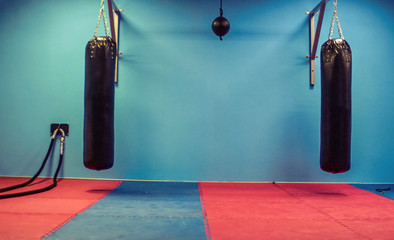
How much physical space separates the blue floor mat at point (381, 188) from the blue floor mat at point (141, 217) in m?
2.19

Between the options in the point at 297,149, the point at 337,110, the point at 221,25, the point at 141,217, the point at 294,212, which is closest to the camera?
the point at 141,217

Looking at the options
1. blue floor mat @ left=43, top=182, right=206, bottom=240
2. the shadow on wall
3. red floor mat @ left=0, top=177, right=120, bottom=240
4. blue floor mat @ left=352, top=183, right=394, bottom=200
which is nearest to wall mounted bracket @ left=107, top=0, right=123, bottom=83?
red floor mat @ left=0, top=177, right=120, bottom=240

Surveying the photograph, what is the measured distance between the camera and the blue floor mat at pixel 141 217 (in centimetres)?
194

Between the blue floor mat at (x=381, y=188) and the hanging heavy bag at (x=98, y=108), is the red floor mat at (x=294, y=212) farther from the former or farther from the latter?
the hanging heavy bag at (x=98, y=108)

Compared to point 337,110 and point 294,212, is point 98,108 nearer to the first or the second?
point 294,212

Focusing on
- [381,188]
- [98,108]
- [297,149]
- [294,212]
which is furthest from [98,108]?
[381,188]

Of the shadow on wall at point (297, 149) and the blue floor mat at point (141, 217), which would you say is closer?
the blue floor mat at point (141, 217)

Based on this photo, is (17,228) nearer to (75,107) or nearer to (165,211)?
(165,211)

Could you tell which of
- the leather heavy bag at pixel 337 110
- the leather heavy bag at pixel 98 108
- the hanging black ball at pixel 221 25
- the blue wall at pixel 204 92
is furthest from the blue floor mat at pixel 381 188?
the leather heavy bag at pixel 98 108

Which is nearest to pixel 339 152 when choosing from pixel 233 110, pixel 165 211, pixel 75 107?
pixel 233 110

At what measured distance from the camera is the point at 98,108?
2896 mm

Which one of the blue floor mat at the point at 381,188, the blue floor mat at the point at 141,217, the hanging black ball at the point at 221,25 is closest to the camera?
the blue floor mat at the point at 141,217

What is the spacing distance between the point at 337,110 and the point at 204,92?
1.75 metres

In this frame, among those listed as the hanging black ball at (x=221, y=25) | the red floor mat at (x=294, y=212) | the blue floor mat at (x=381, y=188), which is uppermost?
the hanging black ball at (x=221, y=25)
